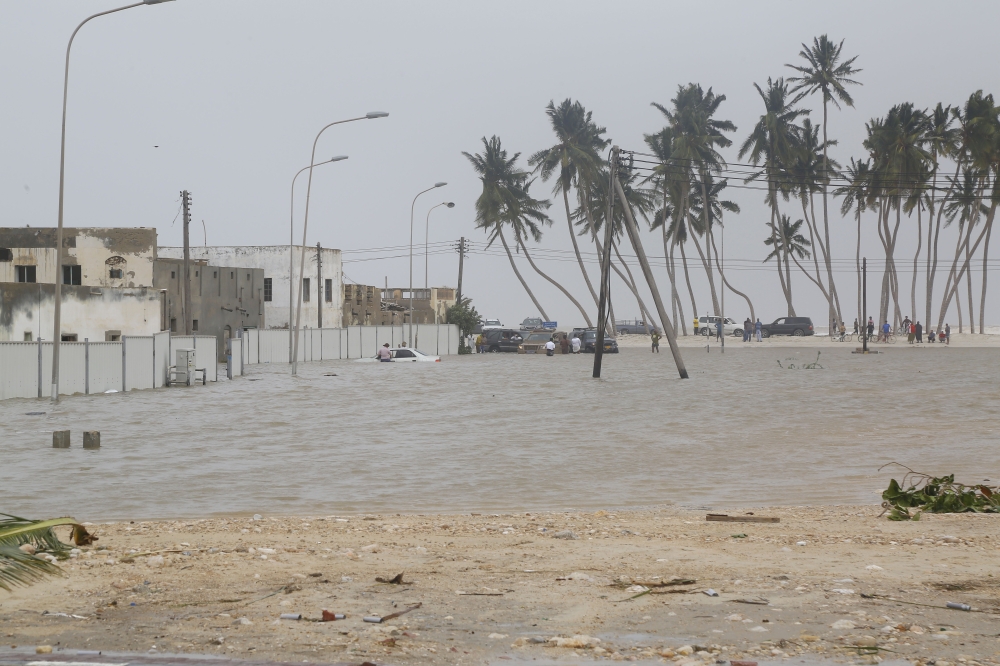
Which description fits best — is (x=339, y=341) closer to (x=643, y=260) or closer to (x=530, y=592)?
(x=643, y=260)

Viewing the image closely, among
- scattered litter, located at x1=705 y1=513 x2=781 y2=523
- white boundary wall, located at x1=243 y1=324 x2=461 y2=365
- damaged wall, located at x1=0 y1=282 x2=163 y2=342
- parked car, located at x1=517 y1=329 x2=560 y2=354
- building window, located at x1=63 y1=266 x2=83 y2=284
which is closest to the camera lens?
scattered litter, located at x1=705 y1=513 x2=781 y2=523

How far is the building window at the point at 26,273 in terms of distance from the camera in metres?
53.8

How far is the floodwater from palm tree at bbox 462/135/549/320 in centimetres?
5679

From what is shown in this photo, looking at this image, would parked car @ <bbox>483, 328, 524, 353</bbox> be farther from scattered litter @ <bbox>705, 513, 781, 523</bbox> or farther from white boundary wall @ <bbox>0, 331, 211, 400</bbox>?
scattered litter @ <bbox>705, 513, 781, 523</bbox>

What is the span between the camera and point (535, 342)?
7725cm

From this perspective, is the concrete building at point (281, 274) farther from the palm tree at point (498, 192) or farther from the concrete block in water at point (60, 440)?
the concrete block in water at point (60, 440)

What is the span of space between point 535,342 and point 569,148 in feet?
89.3

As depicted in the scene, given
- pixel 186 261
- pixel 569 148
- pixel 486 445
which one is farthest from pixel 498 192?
pixel 486 445

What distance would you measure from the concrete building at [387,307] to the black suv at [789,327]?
3045cm

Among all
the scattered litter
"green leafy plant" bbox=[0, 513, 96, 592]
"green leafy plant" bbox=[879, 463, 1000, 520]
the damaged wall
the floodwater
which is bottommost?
the floodwater

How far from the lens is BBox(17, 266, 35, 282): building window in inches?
2117

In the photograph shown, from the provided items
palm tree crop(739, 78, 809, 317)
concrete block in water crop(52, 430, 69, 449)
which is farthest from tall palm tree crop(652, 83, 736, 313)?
concrete block in water crop(52, 430, 69, 449)

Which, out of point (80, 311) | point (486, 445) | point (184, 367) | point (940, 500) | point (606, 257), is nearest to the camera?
point (940, 500)

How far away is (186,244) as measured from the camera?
53.7 m
